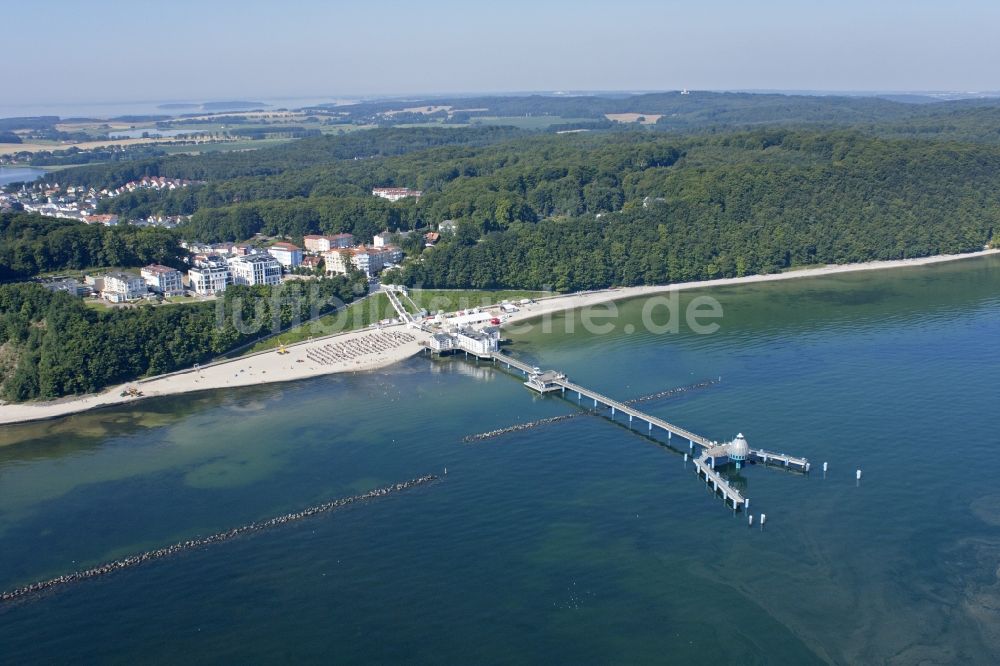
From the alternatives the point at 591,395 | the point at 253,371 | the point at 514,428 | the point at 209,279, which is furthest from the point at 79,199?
the point at 591,395

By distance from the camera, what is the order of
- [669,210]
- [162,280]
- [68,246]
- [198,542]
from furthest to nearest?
[669,210], [68,246], [162,280], [198,542]

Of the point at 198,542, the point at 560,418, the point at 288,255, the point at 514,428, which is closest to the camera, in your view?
the point at 198,542

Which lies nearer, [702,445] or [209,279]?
[702,445]

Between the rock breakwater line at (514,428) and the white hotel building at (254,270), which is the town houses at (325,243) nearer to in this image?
the white hotel building at (254,270)

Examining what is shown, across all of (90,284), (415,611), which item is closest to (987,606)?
(415,611)

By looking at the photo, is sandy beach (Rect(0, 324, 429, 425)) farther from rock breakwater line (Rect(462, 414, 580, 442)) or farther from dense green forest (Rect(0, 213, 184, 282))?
dense green forest (Rect(0, 213, 184, 282))

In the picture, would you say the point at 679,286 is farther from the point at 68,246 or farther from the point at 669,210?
the point at 68,246

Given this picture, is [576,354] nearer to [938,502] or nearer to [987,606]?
[938,502]
